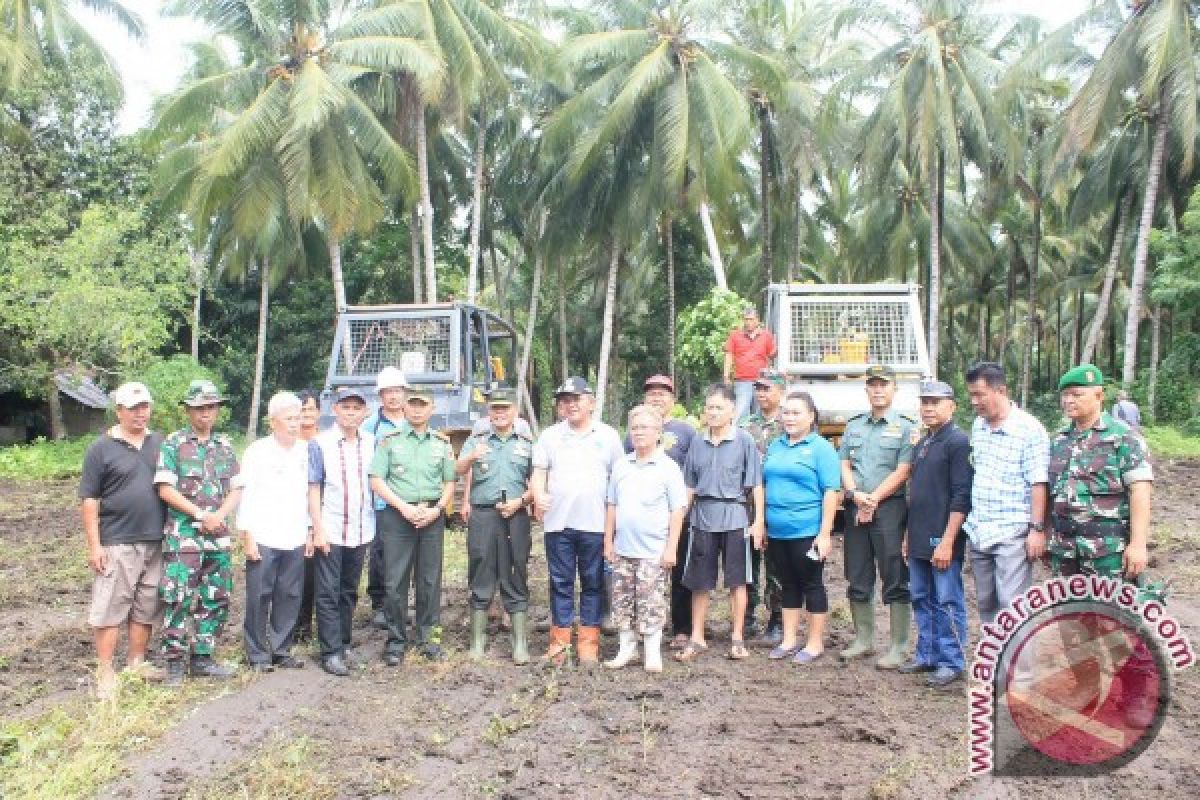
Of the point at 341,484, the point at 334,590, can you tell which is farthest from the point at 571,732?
the point at 341,484

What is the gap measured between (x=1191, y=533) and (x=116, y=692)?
30.7ft

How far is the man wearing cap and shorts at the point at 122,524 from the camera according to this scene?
5.04m

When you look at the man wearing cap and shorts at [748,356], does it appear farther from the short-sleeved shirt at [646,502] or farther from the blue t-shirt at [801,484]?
the short-sleeved shirt at [646,502]

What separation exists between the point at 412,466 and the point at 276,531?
84 cm

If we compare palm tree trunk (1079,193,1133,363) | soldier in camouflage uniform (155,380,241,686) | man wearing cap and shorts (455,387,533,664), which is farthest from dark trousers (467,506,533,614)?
palm tree trunk (1079,193,1133,363)

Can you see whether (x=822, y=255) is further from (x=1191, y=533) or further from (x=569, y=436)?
(x=569, y=436)

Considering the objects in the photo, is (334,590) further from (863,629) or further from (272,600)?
(863,629)

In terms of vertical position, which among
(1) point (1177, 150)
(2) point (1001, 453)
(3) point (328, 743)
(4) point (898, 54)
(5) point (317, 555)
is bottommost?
(3) point (328, 743)

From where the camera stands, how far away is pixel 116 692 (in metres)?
4.87

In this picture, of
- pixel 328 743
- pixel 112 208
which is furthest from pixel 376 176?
pixel 328 743

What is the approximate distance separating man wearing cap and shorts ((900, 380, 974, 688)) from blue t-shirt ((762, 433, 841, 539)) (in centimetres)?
49

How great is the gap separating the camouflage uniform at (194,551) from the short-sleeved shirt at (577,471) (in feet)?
5.84

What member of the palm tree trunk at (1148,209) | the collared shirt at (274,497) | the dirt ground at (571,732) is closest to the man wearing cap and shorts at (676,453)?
the dirt ground at (571,732)

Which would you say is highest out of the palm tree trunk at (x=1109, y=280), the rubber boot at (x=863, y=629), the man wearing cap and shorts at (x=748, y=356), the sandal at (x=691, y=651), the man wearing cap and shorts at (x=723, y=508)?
the palm tree trunk at (x=1109, y=280)
